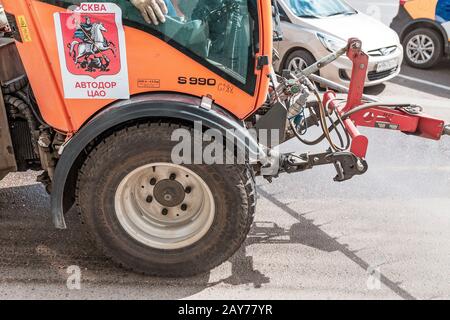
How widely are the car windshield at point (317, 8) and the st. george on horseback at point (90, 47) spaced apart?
17.8 feet

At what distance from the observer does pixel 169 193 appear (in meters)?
3.59

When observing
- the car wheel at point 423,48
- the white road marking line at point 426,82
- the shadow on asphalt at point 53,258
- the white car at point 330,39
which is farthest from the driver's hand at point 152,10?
the car wheel at point 423,48

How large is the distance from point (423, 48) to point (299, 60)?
2.67 meters

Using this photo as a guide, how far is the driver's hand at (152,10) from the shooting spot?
312 cm

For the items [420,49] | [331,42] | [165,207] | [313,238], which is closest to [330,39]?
[331,42]

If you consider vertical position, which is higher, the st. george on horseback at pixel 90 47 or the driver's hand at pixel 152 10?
the driver's hand at pixel 152 10

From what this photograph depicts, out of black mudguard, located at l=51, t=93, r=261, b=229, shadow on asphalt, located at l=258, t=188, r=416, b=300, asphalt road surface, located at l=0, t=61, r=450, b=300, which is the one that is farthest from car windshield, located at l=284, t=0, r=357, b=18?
black mudguard, located at l=51, t=93, r=261, b=229

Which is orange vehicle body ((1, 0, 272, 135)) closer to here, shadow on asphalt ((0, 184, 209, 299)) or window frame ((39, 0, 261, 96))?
window frame ((39, 0, 261, 96))

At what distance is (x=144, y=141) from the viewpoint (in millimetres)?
3322

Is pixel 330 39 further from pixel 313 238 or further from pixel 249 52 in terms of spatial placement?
pixel 249 52

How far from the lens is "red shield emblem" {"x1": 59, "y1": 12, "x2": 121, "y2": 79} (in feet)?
10.5

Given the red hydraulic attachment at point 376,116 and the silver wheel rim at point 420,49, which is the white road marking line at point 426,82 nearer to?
the silver wheel rim at point 420,49

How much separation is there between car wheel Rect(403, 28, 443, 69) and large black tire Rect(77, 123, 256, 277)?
22.8 ft

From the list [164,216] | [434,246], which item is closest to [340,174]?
[434,246]
